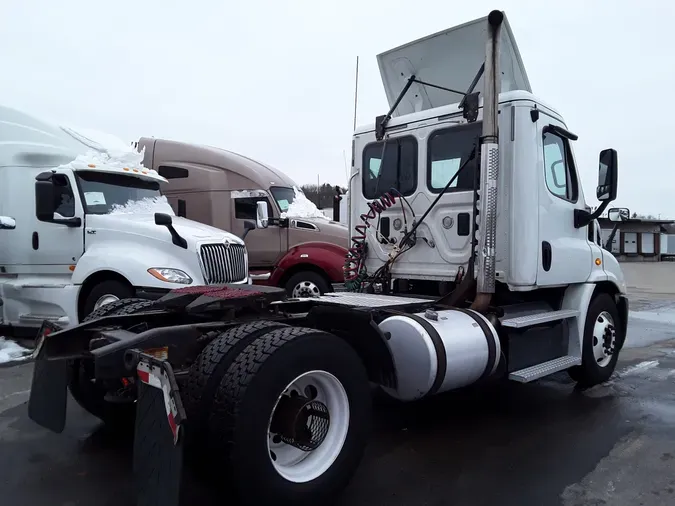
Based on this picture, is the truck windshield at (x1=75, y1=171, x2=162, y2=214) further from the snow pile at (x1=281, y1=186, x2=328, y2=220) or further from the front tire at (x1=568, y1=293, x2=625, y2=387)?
the front tire at (x1=568, y1=293, x2=625, y2=387)

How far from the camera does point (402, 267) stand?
6121 mm

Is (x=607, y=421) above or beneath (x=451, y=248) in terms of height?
beneath

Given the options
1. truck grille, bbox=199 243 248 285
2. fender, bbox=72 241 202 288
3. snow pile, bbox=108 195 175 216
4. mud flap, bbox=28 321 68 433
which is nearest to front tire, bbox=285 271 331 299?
truck grille, bbox=199 243 248 285

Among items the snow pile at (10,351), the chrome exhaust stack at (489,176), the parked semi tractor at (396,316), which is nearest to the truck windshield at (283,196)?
the snow pile at (10,351)

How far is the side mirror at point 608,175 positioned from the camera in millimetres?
5730

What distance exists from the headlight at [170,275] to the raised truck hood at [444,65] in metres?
3.31

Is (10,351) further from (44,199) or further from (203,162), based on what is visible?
(203,162)

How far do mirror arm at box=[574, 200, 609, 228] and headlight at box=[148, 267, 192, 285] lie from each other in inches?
182

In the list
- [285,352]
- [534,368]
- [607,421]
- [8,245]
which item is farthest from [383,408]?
[8,245]

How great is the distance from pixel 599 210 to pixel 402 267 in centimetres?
208

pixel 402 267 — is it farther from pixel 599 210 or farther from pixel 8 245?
pixel 8 245

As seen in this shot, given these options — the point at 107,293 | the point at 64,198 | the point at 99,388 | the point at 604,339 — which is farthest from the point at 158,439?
the point at 64,198

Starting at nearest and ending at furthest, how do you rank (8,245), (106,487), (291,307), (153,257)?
(106,487)
(291,307)
(153,257)
(8,245)

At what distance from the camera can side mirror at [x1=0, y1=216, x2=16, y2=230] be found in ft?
29.2
